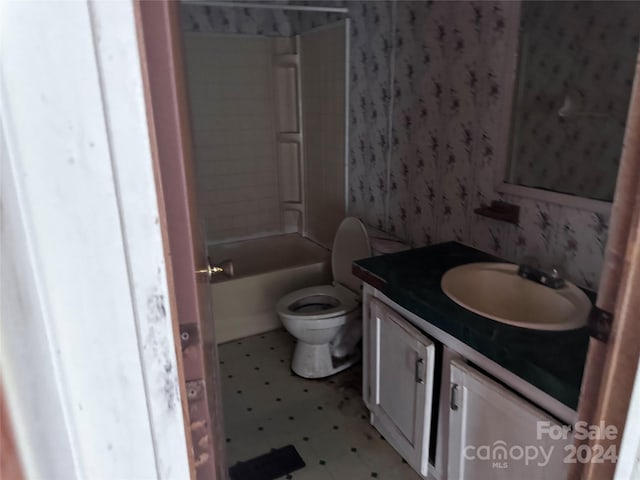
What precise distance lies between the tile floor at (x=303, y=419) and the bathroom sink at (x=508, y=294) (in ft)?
2.59

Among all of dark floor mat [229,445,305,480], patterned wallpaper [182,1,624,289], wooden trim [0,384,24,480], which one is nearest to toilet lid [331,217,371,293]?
patterned wallpaper [182,1,624,289]

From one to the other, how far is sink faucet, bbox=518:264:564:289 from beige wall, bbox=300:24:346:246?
1.63 meters

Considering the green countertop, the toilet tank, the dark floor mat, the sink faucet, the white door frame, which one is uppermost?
the white door frame

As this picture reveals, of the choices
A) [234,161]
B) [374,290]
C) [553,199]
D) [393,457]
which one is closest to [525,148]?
[553,199]

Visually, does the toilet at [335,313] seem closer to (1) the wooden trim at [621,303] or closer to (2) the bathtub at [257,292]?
(2) the bathtub at [257,292]

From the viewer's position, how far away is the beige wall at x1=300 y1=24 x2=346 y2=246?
2.99 metres

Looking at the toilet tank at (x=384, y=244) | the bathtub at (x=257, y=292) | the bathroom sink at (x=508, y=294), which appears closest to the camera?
the bathroom sink at (x=508, y=294)

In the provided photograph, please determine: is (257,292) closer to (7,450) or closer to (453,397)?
(453,397)

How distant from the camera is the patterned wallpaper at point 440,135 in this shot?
68.1 inches

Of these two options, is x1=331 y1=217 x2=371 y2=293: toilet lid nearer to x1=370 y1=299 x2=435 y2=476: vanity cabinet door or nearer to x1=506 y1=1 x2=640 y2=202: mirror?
x1=370 y1=299 x2=435 y2=476: vanity cabinet door

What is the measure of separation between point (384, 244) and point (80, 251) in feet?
6.68

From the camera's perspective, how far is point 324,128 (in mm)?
3242

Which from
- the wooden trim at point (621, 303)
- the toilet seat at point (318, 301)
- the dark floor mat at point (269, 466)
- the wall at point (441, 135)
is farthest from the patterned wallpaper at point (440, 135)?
the dark floor mat at point (269, 466)

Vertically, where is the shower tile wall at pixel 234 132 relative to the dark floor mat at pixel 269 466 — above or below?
above
